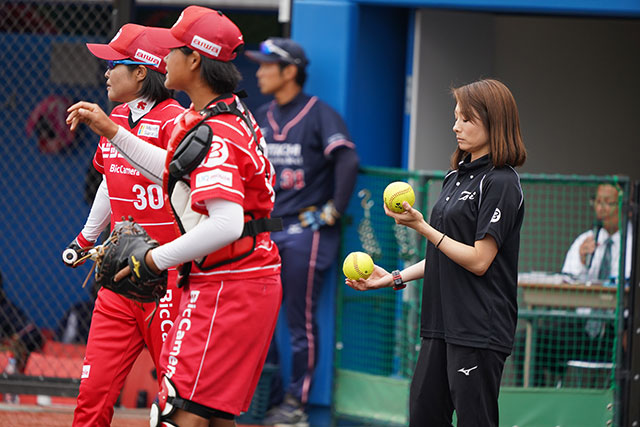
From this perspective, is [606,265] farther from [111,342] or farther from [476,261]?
[111,342]

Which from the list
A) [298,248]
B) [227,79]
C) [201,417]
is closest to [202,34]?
[227,79]

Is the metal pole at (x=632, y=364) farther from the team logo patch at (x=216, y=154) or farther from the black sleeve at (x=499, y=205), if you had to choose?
the team logo patch at (x=216, y=154)

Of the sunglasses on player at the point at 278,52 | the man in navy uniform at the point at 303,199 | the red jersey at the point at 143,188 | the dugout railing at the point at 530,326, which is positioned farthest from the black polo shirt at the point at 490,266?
the sunglasses on player at the point at 278,52

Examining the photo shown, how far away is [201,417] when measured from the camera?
357 centimetres

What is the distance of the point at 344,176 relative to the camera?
6645mm

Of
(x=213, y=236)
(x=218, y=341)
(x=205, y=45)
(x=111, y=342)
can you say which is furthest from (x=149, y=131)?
(x=218, y=341)

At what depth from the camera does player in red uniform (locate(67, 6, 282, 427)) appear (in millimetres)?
3475

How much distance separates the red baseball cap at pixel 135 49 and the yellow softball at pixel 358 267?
1.23 m

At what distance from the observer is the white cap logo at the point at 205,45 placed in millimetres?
3639

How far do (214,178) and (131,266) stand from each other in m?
0.46

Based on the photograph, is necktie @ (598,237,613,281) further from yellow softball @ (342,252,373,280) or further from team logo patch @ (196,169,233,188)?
team logo patch @ (196,169,233,188)

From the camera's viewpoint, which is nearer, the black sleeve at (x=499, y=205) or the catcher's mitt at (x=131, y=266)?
the catcher's mitt at (x=131, y=266)

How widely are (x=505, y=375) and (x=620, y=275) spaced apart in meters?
1.02

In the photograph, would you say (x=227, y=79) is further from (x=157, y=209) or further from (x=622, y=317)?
(x=622, y=317)
